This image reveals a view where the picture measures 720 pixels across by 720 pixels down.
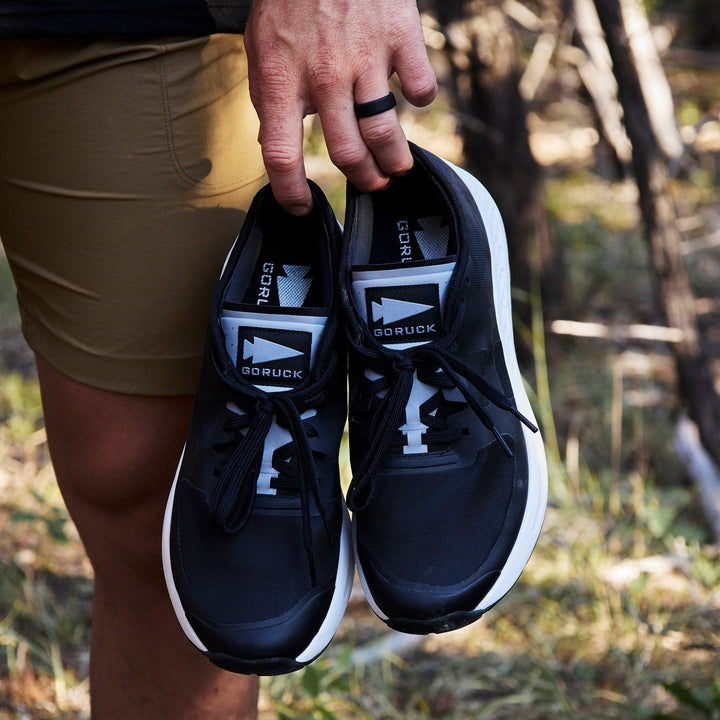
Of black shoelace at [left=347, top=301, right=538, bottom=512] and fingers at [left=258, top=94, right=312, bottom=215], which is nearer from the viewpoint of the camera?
fingers at [left=258, top=94, right=312, bottom=215]

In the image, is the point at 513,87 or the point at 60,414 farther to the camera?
the point at 513,87

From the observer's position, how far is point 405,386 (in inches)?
44.3

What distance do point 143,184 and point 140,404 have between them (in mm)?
290

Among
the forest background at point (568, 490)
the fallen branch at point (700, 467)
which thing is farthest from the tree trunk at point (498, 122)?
the fallen branch at point (700, 467)

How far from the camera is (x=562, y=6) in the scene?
3691 millimetres

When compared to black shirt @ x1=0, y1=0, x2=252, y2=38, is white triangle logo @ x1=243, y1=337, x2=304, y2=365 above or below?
below

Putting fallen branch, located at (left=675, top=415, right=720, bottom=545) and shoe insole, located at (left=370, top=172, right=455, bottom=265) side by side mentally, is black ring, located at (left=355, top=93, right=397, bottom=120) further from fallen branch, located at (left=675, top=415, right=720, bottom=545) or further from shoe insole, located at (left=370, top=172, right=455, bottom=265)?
fallen branch, located at (left=675, top=415, right=720, bottom=545)

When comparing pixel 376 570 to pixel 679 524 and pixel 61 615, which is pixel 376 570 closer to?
pixel 61 615

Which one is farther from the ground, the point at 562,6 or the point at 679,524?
the point at 562,6

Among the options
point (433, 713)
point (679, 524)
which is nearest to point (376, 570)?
point (433, 713)

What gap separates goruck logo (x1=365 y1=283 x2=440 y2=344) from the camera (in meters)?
1.14

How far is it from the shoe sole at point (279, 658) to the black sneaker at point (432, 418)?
0.9 inches

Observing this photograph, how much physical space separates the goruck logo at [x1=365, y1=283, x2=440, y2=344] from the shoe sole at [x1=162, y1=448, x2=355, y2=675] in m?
0.24

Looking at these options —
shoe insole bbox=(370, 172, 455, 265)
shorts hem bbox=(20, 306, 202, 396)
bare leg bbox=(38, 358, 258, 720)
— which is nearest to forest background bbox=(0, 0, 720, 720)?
bare leg bbox=(38, 358, 258, 720)
